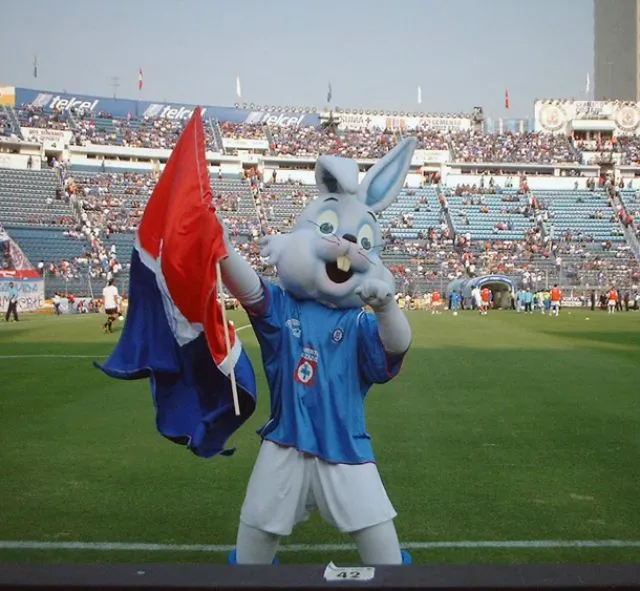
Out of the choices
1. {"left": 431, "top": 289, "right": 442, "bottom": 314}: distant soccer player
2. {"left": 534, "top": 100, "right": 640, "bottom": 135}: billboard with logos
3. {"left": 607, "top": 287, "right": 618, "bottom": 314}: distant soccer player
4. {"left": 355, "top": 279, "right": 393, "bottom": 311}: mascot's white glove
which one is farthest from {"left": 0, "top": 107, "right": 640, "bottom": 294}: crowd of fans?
{"left": 355, "top": 279, "right": 393, "bottom": 311}: mascot's white glove

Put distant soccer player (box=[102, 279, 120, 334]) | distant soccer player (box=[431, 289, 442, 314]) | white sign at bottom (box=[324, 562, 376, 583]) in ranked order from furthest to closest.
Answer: distant soccer player (box=[431, 289, 442, 314]) → distant soccer player (box=[102, 279, 120, 334]) → white sign at bottom (box=[324, 562, 376, 583])

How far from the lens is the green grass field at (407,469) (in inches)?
212

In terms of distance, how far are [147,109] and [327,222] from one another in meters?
69.5

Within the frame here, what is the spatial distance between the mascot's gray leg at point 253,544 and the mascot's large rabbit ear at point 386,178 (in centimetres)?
165

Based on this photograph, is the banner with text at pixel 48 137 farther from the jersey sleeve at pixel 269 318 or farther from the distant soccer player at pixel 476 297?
the jersey sleeve at pixel 269 318

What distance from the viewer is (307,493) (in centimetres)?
393

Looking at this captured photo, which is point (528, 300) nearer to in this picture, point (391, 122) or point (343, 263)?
point (343, 263)

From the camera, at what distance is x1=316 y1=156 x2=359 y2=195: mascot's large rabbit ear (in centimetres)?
427

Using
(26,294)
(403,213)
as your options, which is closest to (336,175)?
(26,294)

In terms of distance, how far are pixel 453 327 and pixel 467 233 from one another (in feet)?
94.4

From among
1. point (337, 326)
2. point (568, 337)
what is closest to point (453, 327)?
point (568, 337)

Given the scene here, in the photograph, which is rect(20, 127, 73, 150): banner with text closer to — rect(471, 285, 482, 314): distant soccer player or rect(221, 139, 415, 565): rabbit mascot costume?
rect(471, 285, 482, 314): distant soccer player

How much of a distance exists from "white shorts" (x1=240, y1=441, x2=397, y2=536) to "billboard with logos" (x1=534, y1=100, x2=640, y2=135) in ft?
244

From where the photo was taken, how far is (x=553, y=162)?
227 ft
